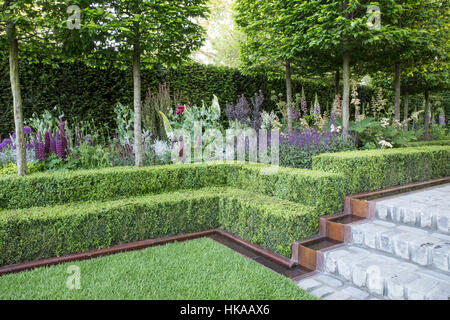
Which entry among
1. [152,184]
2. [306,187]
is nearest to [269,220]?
[306,187]

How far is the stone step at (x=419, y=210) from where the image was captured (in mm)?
3057

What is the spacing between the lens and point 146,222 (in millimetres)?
3609

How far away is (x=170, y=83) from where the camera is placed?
25.9 feet

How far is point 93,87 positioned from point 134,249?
469 centimetres

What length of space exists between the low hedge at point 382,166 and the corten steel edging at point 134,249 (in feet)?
4.65

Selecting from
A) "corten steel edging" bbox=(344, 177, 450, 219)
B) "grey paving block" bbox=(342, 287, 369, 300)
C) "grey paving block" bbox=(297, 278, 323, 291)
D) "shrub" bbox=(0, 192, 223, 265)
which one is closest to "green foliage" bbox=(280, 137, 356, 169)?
"corten steel edging" bbox=(344, 177, 450, 219)

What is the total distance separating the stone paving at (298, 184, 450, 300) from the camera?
2328 millimetres

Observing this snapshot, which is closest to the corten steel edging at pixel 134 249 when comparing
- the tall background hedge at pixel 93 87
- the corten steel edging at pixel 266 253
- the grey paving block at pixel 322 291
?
the corten steel edging at pixel 266 253

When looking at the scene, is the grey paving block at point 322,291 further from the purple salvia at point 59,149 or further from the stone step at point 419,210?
the purple salvia at point 59,149

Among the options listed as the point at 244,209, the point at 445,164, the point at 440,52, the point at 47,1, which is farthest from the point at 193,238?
the point at 440,52

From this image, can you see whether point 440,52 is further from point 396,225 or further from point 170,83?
point 170,83

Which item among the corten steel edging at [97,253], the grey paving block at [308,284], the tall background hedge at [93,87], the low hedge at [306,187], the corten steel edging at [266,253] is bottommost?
the grey paving block at [308,284]

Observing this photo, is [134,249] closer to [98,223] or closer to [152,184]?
[98,223]

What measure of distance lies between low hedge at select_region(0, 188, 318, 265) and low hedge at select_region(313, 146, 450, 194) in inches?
37.2
